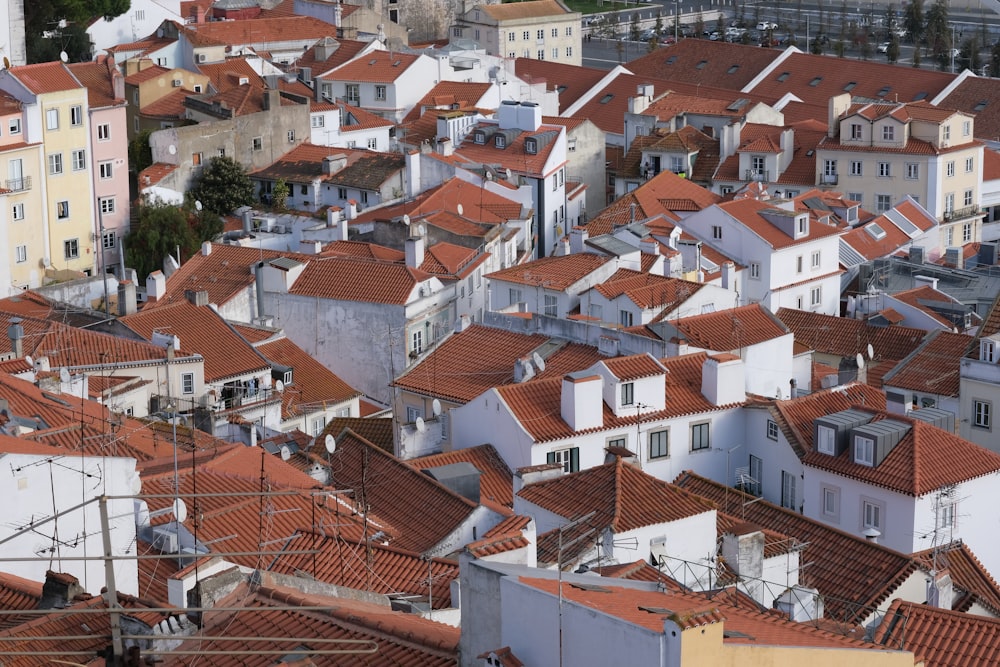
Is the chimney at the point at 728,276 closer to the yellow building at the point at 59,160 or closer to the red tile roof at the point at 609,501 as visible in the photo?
the red tile roof at the point at 609,501

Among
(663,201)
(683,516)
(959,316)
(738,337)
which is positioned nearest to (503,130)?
(663,201)

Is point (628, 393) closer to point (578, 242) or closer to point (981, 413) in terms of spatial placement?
point (981, 413)

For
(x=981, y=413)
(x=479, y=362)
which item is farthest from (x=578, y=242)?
(x=981, y=413)

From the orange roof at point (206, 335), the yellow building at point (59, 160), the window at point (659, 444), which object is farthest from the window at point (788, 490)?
→ the yellow building at point (59, 160)

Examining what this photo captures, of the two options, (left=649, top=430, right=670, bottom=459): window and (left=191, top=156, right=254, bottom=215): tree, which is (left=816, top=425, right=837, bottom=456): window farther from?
(left=191, top=156, right=254, bottom=215): tree

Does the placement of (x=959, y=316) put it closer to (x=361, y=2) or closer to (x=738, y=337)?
(x=738, y=337)

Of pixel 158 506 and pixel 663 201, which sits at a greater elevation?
pixel 158 506

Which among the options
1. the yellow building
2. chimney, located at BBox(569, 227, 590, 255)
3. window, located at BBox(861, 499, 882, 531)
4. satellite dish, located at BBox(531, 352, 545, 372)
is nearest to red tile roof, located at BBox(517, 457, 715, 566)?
window, located at BBox(861, 499, 882, 531)
